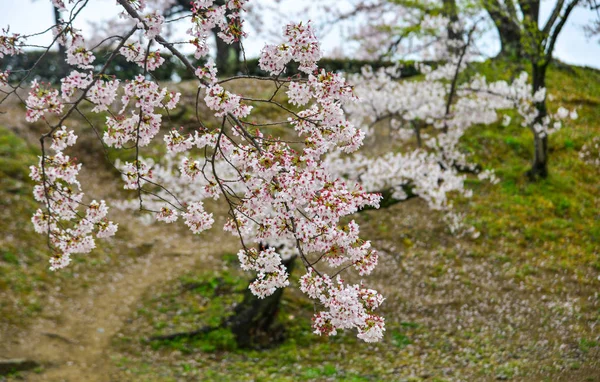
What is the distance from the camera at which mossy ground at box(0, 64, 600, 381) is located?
850 cm

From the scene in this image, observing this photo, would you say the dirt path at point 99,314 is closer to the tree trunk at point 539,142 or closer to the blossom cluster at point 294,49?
the blossom cluster at point 294,49

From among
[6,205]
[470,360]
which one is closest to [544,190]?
[470,360]

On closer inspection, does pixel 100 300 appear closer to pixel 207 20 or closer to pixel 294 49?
pixel 207 20

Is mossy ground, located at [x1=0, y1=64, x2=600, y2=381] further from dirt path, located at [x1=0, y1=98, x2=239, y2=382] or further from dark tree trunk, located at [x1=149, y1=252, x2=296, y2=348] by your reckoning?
dirt path, located at [x1=0, y1=98, x2=239, y2=382]

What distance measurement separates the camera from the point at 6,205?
488 inches

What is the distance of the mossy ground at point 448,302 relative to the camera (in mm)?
8500

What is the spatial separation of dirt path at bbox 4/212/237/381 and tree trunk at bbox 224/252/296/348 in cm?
225

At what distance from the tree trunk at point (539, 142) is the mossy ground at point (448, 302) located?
0.95 feet

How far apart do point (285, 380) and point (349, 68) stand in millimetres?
15515

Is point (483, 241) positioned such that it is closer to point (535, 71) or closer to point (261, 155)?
point (535, 71)

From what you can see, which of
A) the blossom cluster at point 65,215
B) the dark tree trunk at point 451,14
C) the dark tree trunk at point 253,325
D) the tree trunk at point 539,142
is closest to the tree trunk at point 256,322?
the dark tree trunk at point 253,325

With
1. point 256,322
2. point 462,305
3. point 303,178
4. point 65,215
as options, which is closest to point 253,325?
point 256,322

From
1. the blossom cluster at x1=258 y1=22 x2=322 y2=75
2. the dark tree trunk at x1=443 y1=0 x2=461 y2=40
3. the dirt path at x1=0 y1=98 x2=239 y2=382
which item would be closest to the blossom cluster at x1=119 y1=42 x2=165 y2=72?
the blossom cluster at x1=258 y1=22 x2=322 y2=75

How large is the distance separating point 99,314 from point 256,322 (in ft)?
10.6
